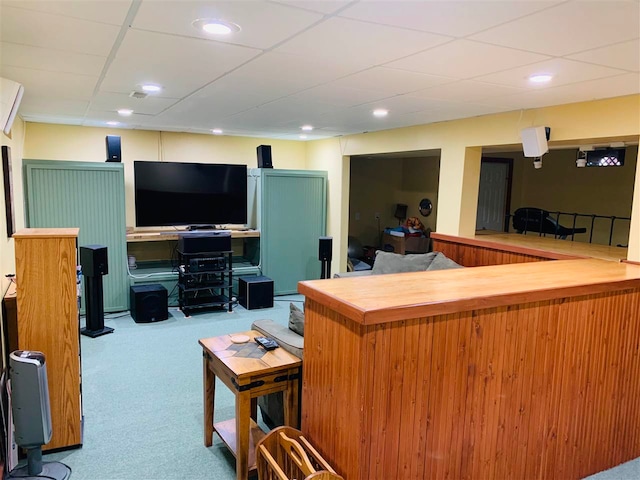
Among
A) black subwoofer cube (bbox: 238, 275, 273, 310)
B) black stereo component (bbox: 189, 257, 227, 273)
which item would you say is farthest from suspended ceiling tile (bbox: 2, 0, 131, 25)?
black subwoofer cube (bbox: 238, 275, 273, 310)

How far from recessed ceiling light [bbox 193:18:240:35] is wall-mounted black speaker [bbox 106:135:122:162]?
4.11 m

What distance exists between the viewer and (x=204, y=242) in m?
5.62

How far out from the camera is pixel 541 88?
2.99 m

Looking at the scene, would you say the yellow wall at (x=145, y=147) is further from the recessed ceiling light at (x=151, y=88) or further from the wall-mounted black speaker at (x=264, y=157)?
the recessed ceiling light at (x=151, y=88)

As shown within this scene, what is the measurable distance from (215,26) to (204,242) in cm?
393

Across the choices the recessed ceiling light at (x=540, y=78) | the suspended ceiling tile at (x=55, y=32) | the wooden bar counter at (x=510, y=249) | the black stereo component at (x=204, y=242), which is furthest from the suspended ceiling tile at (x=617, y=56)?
the black stereo component at (x=204, y=242)

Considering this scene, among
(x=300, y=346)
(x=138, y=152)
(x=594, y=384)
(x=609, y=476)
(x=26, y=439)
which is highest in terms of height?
(x=138, y=152)

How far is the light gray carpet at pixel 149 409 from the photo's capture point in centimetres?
261

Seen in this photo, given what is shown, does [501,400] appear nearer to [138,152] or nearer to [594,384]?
[594,384]

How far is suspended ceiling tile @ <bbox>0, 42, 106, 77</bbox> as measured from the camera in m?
2.37

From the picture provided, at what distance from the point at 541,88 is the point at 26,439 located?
3705mm

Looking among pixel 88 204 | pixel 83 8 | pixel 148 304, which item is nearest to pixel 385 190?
pixel 148 304

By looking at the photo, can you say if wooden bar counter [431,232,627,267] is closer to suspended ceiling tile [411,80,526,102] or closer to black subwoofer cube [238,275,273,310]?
suspended ceiling tile [411,80,526,102]

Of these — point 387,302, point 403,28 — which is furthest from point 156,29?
point 387,302
